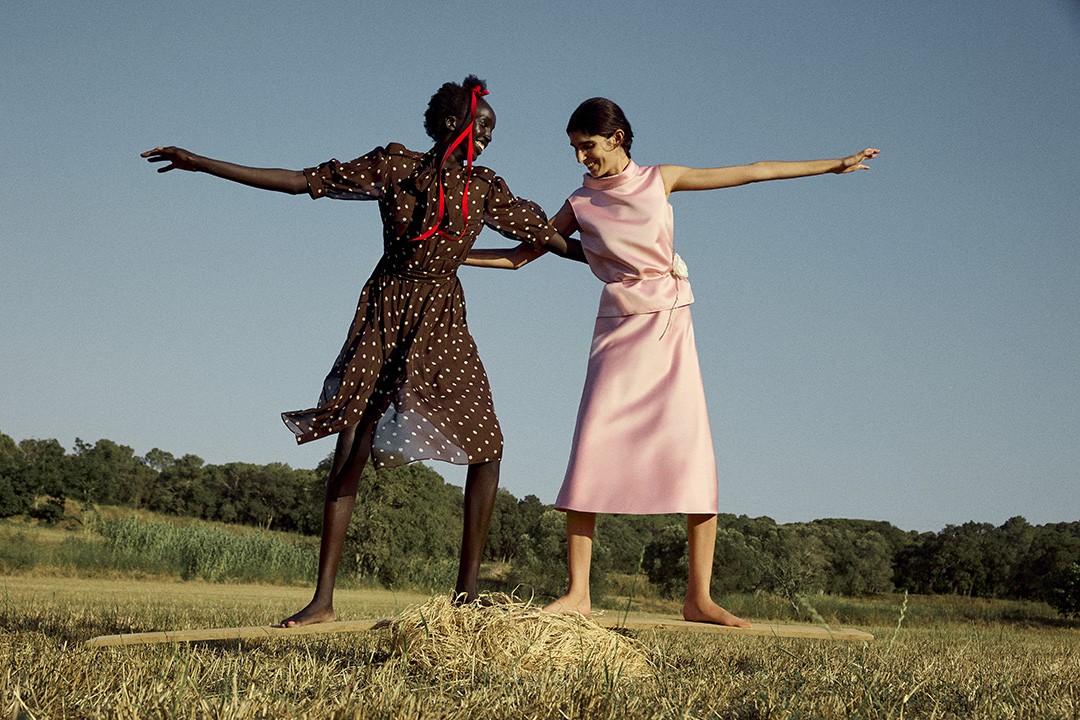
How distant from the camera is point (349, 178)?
381cm

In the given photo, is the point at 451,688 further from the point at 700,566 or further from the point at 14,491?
the point at 14,491

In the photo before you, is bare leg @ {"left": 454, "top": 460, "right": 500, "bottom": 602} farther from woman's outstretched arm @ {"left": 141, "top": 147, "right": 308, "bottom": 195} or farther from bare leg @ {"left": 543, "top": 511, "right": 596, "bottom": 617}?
woman's outstretched arm @ {"left": 141, "top": 147, "right": 308, "bottom": 195}

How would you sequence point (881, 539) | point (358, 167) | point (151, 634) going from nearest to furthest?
point (151, 634) → point (358, 167) → point (881, 539)

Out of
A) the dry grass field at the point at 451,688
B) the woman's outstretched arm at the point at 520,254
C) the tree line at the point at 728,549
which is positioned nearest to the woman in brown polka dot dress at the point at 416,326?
the woman's outstretched arm at the point at 520,254

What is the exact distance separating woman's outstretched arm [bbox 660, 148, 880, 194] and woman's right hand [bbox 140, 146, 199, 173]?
224cm

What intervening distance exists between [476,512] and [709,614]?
45.4 inches

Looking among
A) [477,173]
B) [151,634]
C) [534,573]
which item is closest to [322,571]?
[151,634]

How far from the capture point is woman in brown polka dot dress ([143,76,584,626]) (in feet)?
11.9

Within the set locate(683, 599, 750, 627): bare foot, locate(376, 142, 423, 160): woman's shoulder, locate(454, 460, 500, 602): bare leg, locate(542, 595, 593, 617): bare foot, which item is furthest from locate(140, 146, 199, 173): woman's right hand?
locate(683, 599, 750, 627): bare foot

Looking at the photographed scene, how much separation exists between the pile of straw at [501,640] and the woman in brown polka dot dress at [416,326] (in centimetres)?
56

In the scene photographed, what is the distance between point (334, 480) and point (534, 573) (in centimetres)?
1444

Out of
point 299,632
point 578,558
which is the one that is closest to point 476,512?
point 578,558

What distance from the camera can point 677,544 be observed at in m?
17.9

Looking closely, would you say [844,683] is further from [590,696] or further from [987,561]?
[987,561]
